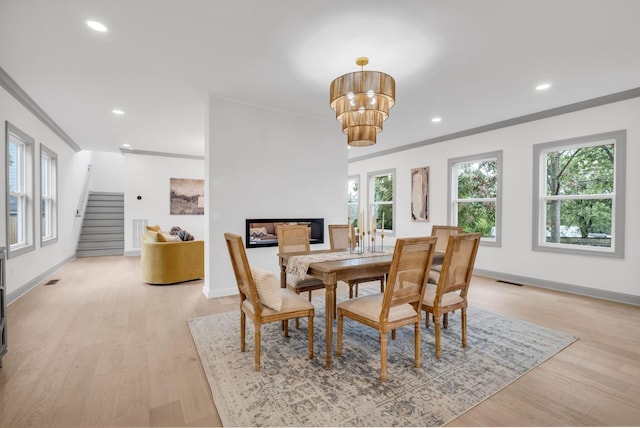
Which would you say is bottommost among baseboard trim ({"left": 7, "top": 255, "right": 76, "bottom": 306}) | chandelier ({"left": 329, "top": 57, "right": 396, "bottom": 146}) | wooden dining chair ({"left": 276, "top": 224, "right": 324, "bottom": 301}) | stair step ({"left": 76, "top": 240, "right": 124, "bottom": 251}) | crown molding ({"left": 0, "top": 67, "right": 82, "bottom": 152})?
baseboard trim ({"left": 7, "top": 255, "right": 76, "bottom": 306})

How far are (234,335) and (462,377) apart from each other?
1.89 m

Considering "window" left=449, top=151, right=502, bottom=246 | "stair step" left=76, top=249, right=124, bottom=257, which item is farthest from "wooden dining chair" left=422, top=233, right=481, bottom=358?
"stair step" left=76, top=249, right=124, bottom=257

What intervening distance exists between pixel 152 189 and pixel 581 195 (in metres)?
8.59

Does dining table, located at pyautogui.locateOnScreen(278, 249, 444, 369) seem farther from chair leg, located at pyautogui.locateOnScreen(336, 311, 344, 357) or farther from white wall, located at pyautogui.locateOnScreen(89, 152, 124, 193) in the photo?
white wall, located at pyautogui.locateOnScreen(89, 152, 124, 193)

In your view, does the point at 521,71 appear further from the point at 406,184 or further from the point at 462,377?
the point at 406,184

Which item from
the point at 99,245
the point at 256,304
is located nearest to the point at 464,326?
the point at 256,304

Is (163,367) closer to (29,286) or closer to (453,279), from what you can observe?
(453,279)

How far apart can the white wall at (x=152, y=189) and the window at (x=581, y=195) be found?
7601 millimetres

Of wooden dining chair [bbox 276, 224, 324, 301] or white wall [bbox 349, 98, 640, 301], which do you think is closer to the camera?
wooden dining chair [bbox 276, 224, 324, 301]

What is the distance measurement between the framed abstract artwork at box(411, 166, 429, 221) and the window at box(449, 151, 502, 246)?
1.70 ft

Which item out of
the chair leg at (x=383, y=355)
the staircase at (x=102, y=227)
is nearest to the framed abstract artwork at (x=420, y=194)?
the chair leg at (x=383, y=355)

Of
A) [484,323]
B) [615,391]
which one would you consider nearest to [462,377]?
[615,391]

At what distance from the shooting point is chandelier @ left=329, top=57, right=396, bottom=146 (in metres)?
2.48

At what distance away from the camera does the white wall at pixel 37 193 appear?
3600mm
